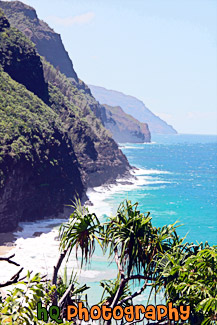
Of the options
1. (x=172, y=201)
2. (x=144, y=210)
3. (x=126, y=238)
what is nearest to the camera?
(x=126, y=238)

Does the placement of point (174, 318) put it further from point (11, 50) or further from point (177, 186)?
point (177, 186)

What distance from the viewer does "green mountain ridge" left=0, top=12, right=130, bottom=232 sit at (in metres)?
74.0

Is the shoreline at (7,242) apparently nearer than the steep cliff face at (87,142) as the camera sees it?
Yes

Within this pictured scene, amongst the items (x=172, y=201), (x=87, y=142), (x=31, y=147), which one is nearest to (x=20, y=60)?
(x=87, y=142)

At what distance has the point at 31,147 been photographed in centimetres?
8125

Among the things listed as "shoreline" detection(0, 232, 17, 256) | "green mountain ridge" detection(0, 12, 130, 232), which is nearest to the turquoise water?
Answer: "green mountain ridge" detection(0, 12, 130, 232)

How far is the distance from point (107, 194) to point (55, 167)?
31837 millimetres

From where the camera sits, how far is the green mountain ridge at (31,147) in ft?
243

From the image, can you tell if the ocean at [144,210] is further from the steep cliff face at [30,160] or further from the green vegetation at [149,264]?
the steep cliff face at [30,160]

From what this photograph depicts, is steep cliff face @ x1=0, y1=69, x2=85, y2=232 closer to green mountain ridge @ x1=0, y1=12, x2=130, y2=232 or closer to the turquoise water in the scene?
green mountain ridge @ x1=0, y1=12, x2=130, y2=232

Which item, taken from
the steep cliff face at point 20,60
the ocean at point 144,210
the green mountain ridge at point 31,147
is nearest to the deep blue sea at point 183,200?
the ocean at point 144,210

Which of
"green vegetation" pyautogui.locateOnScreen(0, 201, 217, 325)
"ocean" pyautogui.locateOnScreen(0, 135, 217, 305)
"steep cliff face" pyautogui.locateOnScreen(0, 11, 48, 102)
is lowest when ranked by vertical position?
"ocean" pyautogui.locateOnScreen(0, 135, 217, 305)

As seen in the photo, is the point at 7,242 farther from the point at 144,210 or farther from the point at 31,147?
the point at 144,210

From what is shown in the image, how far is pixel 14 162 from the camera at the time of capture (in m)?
73.6
